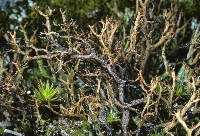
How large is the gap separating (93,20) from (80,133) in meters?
3.07

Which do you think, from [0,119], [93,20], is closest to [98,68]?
[93,20]

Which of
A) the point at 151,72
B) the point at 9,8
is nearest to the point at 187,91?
the point at 151,72

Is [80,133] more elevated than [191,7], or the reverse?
[191,7]

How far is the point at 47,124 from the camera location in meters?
4.35

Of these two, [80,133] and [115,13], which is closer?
[80,133]

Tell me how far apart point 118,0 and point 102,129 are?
3683 mm

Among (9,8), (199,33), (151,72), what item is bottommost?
(151,72)

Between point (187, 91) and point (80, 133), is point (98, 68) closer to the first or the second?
point (80, 133)

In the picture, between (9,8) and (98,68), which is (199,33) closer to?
(98,68)

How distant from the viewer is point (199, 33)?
4.80m

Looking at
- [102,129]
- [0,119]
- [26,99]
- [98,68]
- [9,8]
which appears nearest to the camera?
[102,129]

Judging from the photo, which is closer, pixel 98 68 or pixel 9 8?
pixel 98 68

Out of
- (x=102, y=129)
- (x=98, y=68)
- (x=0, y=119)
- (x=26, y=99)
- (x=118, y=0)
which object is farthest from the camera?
(x=118, y=0)

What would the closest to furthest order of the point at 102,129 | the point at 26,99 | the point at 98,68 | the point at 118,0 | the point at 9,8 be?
1. the point at 102,129
2. the point at 98,68
3. the point at 26,99
4. the point at 9,8
5. the point at 118,0
